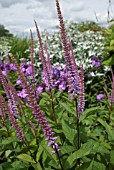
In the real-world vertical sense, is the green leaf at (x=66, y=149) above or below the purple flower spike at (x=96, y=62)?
below

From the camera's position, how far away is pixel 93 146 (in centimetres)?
259

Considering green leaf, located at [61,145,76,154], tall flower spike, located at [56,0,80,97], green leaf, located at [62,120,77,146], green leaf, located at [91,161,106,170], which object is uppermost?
tall flower spike, located at [56,0,80,97]

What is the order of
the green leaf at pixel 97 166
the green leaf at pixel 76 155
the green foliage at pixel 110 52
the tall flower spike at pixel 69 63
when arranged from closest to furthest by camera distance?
1. the tall flower spike at pixel 69 63
2. the green leaf at pixel 76 155
3. the green leaf at pixel 97 166
4. the green foliage at pixel 110 52

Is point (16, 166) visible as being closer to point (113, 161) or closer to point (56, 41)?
point (113, 161)

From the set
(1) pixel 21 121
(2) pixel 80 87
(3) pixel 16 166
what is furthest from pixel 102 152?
(1) pixel 21 121

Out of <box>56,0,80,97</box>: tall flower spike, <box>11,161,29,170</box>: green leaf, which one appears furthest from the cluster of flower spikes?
<box>11,161,29,170</box>: green leaf

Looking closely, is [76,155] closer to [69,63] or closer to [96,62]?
[69,63]

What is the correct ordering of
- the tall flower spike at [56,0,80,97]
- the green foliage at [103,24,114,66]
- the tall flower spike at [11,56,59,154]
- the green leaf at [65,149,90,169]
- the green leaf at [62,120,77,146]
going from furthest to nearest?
the green foliage at [103,24,114,66]
the green leaf at [62,120,77,146]
the green leaf at [65,149,90,169]
the tall flower spike at [56,0,80,97]
the tall flower spike at [11,56,59,154]

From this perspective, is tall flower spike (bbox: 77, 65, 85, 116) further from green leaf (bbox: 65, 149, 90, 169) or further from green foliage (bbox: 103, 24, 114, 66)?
green foliage (bbox: 103, 24, 114, 66)

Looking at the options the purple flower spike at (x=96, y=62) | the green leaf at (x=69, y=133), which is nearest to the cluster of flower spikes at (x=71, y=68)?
the green leaf at (x=69, y=133)

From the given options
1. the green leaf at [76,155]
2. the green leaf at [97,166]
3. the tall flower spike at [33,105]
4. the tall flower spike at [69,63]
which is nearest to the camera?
the tall flower spike at [33,105]

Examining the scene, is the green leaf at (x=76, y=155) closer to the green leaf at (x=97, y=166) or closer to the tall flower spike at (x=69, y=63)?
the green leaf at (x=97, y=166)

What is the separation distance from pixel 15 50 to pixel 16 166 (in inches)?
323

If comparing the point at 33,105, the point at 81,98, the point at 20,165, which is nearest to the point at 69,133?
the point at 81,98
